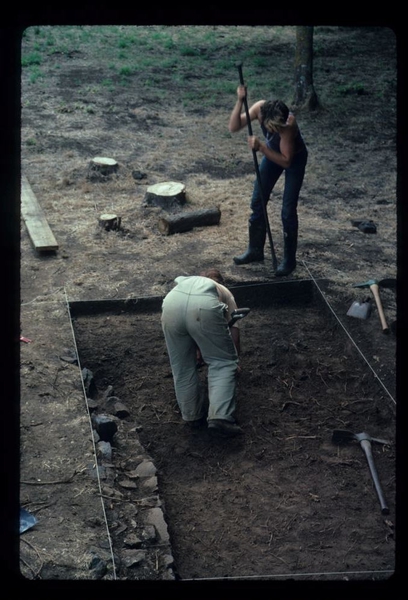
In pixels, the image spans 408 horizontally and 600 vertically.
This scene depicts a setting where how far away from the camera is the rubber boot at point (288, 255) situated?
336 inches

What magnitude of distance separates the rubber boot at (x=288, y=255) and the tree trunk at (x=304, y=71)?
6.23 m

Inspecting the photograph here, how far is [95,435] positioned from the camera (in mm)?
5992

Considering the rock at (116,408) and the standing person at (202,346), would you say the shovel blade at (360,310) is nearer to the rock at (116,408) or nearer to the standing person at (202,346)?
the standing person at (202,346)

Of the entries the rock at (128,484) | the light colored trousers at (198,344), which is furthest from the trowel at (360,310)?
the rock at (128,484)

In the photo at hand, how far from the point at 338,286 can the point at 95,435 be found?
3.56 metres

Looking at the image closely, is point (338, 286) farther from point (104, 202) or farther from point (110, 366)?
point (104, 202)

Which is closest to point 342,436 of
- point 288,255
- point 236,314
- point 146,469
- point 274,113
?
point 236,314

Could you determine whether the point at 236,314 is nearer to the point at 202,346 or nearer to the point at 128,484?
the point at 202,346

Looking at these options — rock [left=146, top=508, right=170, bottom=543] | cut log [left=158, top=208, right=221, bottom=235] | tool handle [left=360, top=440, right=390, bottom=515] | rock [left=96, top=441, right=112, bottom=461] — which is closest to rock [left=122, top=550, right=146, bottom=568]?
rock [left=146, top=508, right=170, bottom=543]

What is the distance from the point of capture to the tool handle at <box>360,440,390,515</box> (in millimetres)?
5461

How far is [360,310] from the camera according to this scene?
7.87m

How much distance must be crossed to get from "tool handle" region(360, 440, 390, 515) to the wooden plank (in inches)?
180
